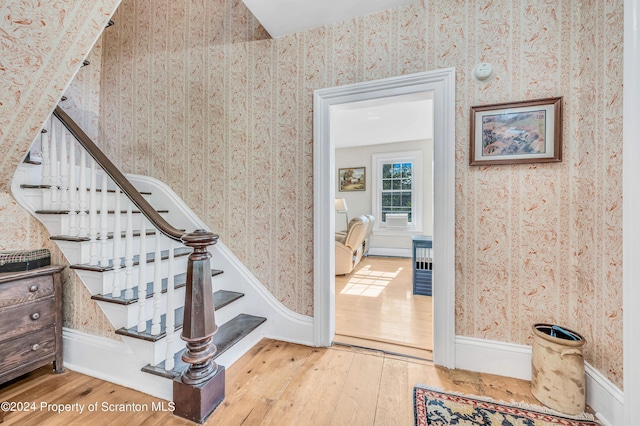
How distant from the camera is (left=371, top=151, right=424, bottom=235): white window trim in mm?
5652

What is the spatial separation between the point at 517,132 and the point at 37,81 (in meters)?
2.70

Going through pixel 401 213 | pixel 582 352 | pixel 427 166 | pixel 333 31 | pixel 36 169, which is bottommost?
pixel 582 352

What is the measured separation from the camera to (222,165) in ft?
7.72

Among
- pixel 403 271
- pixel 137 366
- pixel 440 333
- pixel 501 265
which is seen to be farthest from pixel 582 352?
pixel 403 271

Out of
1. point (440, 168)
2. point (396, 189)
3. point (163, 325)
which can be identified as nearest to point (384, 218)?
point (396, 189)

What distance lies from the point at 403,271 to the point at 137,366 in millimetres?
3797

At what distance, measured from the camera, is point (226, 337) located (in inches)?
73.2

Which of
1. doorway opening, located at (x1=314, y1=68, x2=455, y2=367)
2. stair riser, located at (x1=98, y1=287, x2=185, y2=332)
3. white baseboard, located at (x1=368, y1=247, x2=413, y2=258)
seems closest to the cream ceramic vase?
doorway opening, located at (x1=314, y1=68, x2=455, y2=367)

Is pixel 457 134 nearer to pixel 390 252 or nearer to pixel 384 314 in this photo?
pixel 384 314

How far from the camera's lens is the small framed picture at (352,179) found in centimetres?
618

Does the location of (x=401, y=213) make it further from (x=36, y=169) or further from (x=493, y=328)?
(x=36, y=169)

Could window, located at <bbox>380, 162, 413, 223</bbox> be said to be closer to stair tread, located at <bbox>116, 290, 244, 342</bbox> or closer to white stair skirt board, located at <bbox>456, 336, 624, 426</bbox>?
white stair skirt board, located at <bbox>456, 336, 624, 426</bbox>

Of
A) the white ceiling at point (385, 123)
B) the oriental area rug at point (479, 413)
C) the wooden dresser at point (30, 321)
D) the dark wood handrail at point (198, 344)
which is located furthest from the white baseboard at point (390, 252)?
the wooden dresser at point (30, 321)

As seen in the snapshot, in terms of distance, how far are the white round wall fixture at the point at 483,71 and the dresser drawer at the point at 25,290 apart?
3026 millimetres
